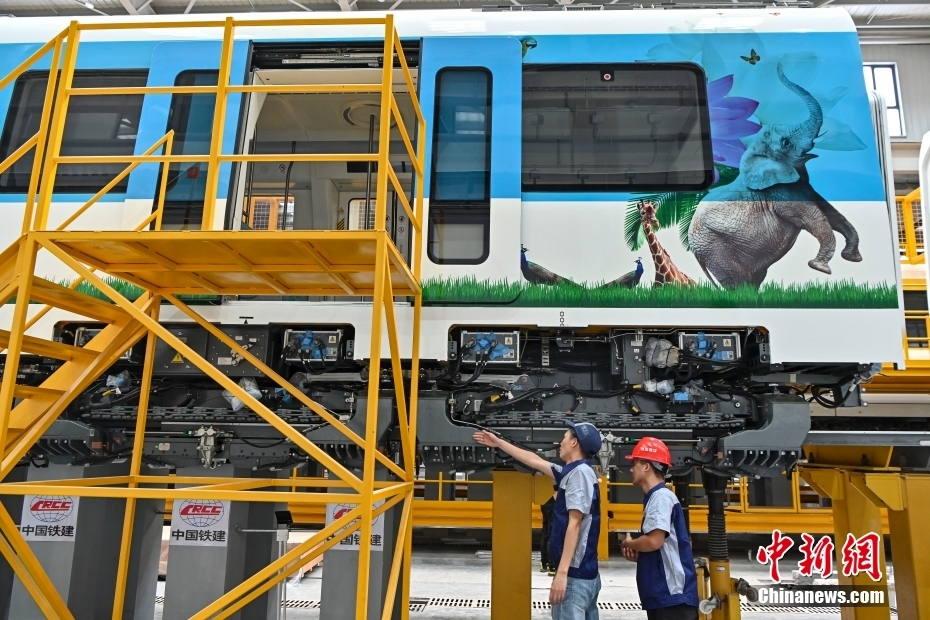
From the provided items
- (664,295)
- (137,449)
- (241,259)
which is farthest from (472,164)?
(137,449)

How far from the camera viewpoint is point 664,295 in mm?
4211

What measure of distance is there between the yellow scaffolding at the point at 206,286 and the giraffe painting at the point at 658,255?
59.7 inches

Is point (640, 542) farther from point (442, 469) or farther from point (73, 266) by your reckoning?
point (73, 266)

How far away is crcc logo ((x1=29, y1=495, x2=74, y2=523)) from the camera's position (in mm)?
4500

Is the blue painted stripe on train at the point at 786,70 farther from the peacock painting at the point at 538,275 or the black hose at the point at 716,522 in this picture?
the black hose at the point at 716,522

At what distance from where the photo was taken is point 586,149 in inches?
177

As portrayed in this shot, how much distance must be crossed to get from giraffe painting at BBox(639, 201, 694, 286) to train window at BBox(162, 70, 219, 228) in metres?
3.08

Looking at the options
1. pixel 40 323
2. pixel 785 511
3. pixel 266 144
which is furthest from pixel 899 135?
pixel 40 323

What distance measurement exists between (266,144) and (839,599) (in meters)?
6.22

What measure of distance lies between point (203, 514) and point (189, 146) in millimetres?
2645

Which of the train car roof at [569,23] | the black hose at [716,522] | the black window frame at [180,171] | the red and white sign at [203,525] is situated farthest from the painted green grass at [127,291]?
the black hose at [716,522]

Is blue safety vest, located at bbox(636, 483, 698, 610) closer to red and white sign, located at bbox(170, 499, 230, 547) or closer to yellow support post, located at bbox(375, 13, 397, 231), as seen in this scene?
yellow support post, located at bbox(375, 13, 397, 231)

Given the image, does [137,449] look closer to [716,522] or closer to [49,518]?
[49,518]

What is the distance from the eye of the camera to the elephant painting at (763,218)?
425cm
